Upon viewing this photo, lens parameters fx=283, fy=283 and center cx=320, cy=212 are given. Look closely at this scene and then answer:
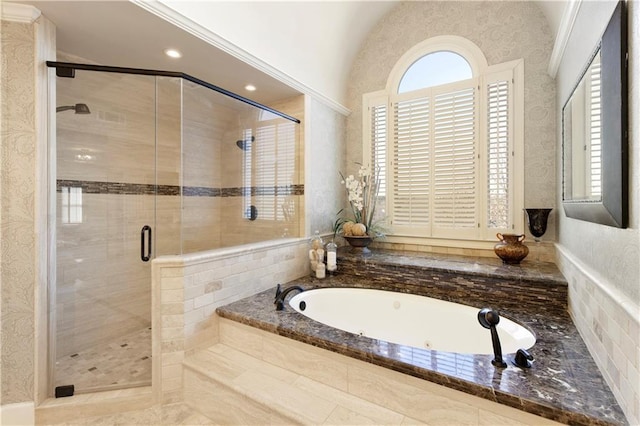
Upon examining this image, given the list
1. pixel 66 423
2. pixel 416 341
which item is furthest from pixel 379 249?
pixel 66 423

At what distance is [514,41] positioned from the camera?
2.55 meters

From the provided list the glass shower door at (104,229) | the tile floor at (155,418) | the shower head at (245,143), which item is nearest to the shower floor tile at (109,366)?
the glass shower door at (104,229)

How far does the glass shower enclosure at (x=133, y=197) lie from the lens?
6.48 ft

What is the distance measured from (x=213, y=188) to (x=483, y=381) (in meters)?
2.58

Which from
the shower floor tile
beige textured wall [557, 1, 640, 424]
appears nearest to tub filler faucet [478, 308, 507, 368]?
beige textured wall [557, 1, 640, 424]

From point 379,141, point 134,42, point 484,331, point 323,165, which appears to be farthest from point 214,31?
point 484,331

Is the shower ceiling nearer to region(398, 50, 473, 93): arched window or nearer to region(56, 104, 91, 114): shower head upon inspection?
region(56, 104, 91, 114): shower head

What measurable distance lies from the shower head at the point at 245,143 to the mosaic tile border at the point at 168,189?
1.39 ft

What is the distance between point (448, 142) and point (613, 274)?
1.98 m

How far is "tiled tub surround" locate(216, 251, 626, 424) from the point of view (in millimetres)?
1038

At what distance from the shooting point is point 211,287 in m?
1.94

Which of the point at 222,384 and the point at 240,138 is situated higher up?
the point at 240,138

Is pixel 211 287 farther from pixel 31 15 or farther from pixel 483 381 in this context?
pixel 31 15

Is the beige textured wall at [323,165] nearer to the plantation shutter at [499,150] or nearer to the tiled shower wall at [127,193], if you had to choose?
the tiled shower wall at [127,193]
